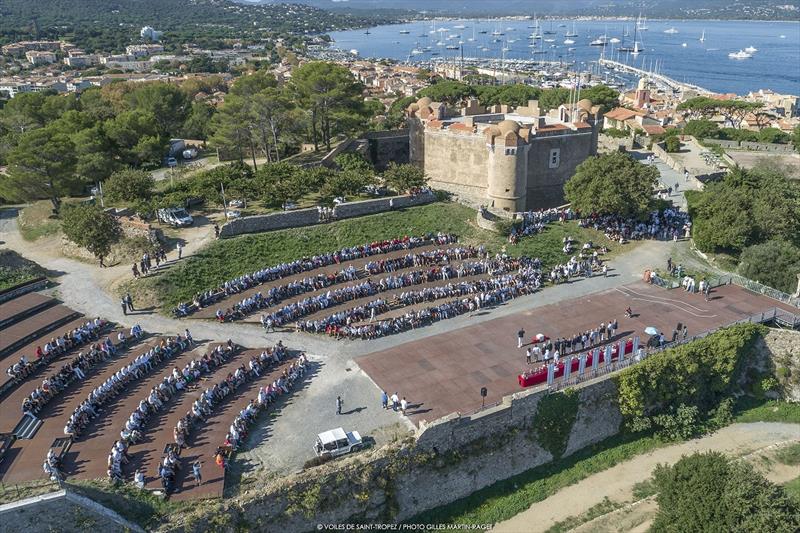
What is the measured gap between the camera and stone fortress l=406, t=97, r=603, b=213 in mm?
44625

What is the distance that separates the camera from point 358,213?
40812mm

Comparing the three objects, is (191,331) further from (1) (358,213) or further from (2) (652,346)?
(2) (652,346)

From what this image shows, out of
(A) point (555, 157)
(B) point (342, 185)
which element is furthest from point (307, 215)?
(A) point (555, 157)

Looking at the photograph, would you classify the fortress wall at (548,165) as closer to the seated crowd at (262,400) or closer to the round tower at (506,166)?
the round tower at (506,166)

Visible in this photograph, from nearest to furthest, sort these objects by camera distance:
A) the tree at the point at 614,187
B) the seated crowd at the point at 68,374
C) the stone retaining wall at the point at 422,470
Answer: the stone retaining wall at the point at 422,470
the seated crowd at the point at 68,374
the tree at the point at 614,187

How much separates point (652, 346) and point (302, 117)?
34.4 m

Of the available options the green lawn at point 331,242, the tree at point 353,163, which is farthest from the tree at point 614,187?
the tree at point 353,163

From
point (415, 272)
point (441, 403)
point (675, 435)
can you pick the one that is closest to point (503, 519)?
point (441, 403)

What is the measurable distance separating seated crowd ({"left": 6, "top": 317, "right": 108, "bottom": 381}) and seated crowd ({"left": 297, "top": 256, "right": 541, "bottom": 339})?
9199 mm

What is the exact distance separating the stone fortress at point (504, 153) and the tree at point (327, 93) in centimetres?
540

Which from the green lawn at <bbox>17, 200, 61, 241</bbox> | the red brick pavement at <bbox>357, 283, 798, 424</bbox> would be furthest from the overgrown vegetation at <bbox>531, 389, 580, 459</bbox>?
the green lawn at <bbox>17, 200, 61, 241</bbox>

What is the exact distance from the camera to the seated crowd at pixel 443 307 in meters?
29.3

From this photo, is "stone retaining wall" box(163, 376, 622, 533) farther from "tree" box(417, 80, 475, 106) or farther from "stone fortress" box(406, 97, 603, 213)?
"tree" box(417, 80, 475, 106)

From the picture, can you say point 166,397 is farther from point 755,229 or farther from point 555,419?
point 755,229
